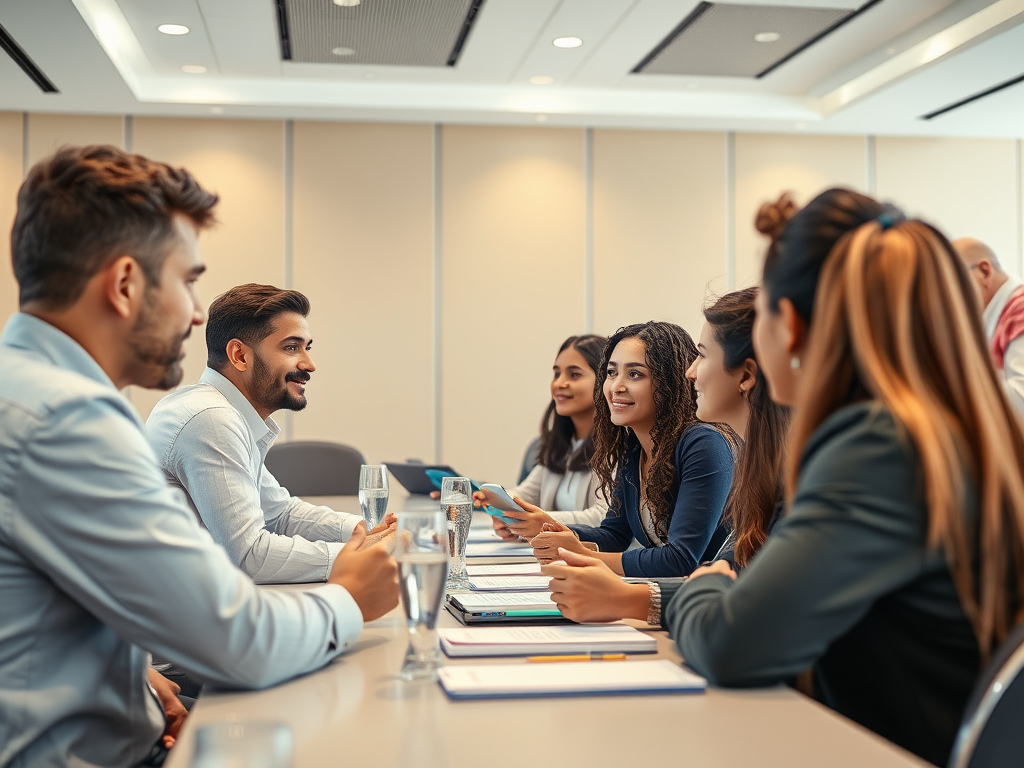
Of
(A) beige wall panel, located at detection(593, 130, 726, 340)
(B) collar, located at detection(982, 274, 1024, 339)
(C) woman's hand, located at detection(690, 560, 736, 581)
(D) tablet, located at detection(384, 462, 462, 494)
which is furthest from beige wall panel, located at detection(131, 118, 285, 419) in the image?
(C) woman's hand, located at detection(690, 560, 736, 581)

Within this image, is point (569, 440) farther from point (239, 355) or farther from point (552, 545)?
point (552, 545)

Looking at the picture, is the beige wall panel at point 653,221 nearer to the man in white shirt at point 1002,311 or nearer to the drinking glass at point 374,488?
the man in white shirt at point 1002,311

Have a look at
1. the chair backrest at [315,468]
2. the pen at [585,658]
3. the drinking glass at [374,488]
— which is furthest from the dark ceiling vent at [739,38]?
the pen at [585,658]

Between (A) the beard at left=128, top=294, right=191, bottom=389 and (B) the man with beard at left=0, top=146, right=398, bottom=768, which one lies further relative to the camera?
(A) the beard at left=128, top=294, right=191, bottom=389

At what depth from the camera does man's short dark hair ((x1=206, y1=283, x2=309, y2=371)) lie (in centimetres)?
252

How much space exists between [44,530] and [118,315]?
0.31 meters

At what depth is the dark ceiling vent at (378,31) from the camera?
4555 millimetres

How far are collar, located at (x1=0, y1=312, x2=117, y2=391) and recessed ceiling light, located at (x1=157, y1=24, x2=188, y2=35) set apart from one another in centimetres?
406

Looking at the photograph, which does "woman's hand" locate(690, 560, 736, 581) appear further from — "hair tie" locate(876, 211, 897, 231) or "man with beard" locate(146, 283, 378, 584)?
"man with beard" locate(146, 283, 378, 584)

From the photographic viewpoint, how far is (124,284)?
4.08 feet

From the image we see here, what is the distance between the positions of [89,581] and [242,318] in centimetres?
151

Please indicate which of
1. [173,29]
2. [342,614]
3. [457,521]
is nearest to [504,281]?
[173,29]

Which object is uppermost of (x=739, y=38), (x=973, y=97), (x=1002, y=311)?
(x=739, y=38)

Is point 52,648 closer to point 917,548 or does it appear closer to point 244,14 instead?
point 917,548
